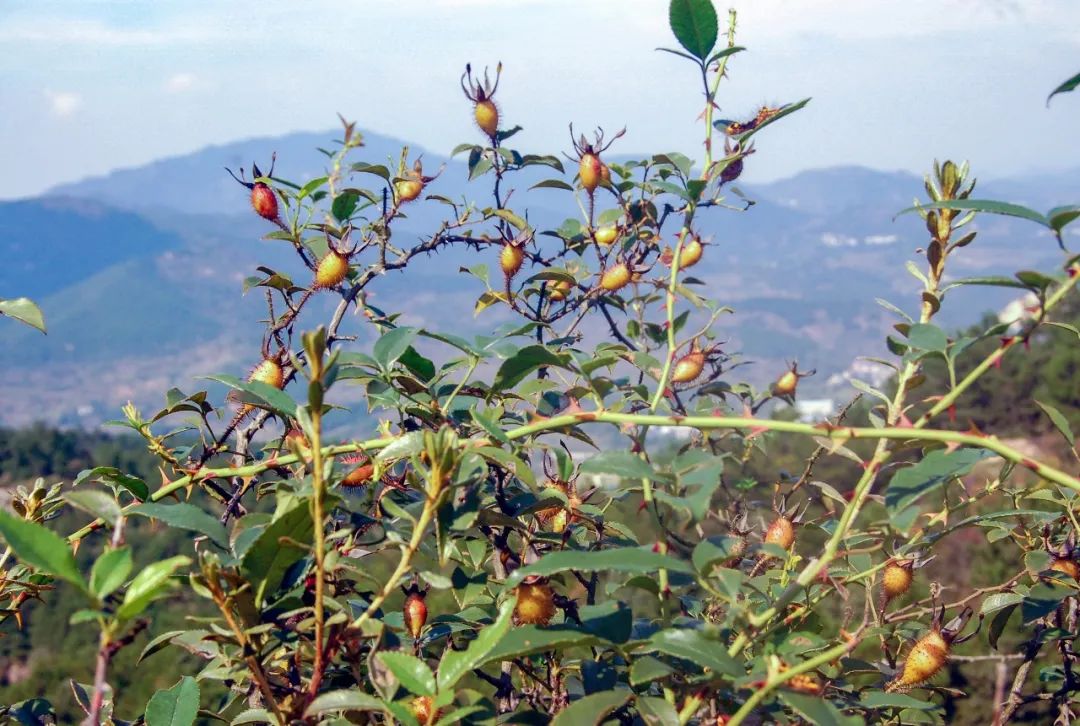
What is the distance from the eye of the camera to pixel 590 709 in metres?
0.85

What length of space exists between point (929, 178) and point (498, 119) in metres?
1.21

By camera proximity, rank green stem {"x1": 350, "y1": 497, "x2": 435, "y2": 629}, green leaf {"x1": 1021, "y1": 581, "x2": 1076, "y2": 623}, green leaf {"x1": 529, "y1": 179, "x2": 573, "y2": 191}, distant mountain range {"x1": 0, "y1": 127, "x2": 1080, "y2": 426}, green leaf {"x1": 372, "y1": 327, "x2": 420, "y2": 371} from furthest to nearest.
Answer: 1. distant mountain range {"x1": 0, "y1": 127, "x2": 1080, "y2": 426}
2. green leaf {"x1": 529, "y1": 179, "x2": 573, "y2": 191}
3. green leaf {"x1": 1021, "y1": 581, "x2": 1076, "y2": 623}
4. green leaf {"x1": 372, "y1": 327, "x2": 420, "y2": 371}
5. green stem {"x1": 350, "y1": 497, "x2": 435, "y2": 629}

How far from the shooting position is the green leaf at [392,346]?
1120mm

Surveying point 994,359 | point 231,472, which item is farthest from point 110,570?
point 994,359

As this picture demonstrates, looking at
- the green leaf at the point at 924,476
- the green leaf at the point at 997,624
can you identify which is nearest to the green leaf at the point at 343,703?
the green leaf at the point at 924,476

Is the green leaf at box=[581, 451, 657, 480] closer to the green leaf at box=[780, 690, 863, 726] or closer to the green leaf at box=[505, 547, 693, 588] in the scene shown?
the green leaf at box=[505, 547, 693, 588]

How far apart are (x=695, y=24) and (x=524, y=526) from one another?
2.55ft

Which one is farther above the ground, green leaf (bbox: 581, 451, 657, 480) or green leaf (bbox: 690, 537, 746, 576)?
green leaf (bbox: 581, 451, 657, 480)

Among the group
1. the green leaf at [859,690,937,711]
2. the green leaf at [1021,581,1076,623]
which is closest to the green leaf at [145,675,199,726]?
the green leaf at [859,690,937,711]

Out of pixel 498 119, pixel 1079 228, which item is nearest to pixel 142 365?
pixel 498 119

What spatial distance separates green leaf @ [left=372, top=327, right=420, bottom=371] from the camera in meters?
1.12

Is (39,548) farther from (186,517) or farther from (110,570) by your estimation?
(186,517)

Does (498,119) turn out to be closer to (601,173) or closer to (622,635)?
(601,173)

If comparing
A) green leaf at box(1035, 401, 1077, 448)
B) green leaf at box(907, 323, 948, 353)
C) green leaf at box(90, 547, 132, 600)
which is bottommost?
green leaf at box(1035, 401, 1077, 448)
